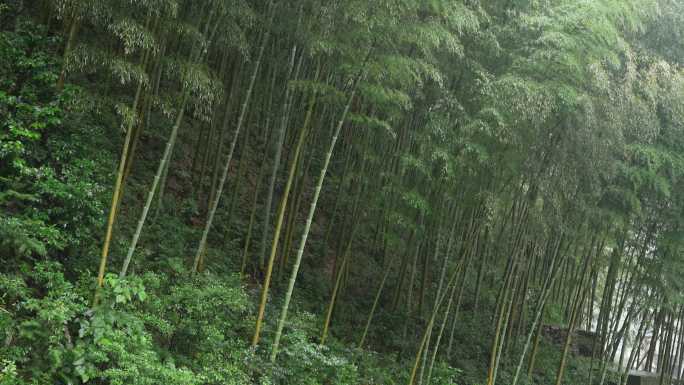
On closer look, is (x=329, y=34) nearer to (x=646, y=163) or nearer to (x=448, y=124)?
(x=448, y=124)

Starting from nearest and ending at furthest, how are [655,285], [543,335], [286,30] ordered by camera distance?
[286,30] → [655,285] → [543,335]

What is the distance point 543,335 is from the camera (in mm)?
11727

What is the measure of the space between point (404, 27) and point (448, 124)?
1638 millimetres

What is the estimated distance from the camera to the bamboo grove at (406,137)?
18.4 feet

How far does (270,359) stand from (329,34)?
290 centimetres

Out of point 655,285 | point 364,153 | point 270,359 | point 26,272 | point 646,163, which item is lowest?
point 270,359

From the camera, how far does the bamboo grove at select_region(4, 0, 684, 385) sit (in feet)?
18.4

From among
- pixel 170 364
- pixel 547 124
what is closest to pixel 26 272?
pixel 170 364

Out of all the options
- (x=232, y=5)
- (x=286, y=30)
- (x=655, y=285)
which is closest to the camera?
(x=232, y=5)

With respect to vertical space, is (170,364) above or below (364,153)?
below

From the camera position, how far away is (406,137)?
7957 millimetres

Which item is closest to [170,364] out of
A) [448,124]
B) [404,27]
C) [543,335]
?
[404,27]

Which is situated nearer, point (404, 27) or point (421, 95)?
point (404, 27)

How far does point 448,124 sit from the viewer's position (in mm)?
6934
